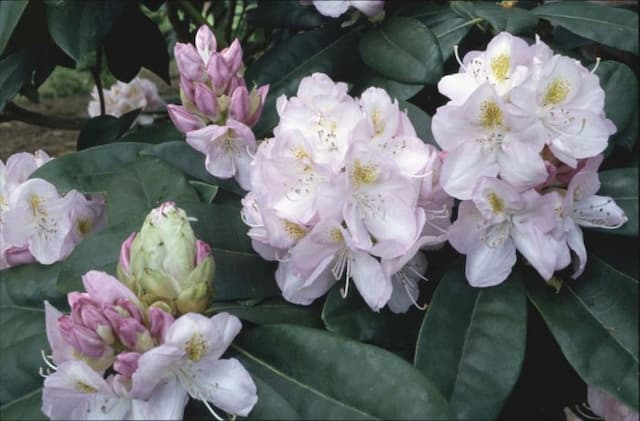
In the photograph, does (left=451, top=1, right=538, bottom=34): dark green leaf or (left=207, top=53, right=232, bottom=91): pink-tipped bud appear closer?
(left=207, top=53, right=232, bottom=91): pink-tipped bud

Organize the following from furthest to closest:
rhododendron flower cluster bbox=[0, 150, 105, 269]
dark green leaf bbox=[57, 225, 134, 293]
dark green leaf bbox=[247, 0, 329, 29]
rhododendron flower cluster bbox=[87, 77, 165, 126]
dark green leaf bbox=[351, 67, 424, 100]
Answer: rhododendron flower cluster bbox=[87, 77, 165, 126] < dark green leaf bbox=[247, 0, 329, 29] < dark green leaf bbox=[351, 67, 424, 100] < rhododendron flower cluster bbox=[0, 150, 105, 269] < dark green leaf bbox=[57, 225, 134, 293]

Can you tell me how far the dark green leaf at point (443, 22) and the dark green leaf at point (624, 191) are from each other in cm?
43

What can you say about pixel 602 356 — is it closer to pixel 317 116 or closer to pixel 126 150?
pixel 317 116

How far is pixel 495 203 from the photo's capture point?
0.95 metres

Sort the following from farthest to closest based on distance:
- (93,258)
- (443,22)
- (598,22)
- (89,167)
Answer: (443,22)
(598,22)
(89,167)
(93,258)

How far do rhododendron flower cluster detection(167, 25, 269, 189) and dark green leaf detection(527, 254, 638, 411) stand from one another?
1.43 feet

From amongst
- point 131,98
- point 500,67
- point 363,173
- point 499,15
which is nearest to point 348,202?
point 363,173

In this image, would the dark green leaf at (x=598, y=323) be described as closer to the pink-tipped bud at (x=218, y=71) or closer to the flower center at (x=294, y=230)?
the flower center at (x=294, y=230)

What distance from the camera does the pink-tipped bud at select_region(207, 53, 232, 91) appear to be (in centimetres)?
117

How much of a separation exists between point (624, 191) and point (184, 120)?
1.93 ft

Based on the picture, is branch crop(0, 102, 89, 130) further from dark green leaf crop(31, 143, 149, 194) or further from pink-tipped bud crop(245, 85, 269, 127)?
pink-tipped bud crop(245, 85, 269, 127)

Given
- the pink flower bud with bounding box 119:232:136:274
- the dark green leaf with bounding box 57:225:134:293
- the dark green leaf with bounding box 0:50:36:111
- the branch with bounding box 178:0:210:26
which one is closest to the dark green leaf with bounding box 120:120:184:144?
the dark green leaf with bounding box 0:50:36:111

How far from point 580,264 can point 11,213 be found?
2.43 feet

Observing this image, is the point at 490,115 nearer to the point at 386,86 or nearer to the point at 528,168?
the point at 528,168
